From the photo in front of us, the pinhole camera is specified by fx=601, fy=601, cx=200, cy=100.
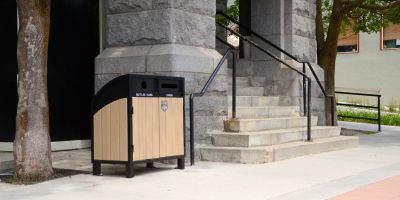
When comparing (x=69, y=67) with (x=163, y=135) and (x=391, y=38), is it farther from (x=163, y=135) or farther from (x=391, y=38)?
(x=391, y=38)

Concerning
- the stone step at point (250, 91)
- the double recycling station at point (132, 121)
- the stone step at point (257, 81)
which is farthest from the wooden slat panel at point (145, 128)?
the stone step at point (257, 81)

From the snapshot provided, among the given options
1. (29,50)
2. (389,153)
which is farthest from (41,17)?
(389,153)

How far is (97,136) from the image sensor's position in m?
7.77

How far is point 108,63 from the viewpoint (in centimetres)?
978

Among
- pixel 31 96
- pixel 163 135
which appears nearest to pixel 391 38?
pixel 163 135

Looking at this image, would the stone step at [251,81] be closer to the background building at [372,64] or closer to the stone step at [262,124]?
the stone step at [262,124]

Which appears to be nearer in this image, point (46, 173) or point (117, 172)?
point (46, 173)

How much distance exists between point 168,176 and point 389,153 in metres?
5.23

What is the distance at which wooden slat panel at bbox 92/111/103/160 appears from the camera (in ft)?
25.4

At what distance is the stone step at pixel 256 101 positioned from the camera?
11.5 m

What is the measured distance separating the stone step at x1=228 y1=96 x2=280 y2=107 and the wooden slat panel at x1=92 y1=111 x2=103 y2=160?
3.95 metres

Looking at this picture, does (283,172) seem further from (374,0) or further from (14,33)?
(374,0)

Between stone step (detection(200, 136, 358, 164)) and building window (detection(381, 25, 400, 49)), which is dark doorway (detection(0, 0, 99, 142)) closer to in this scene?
stone step (detection(200, 136, 358, 164))

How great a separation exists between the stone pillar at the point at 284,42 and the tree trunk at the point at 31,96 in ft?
20.5
